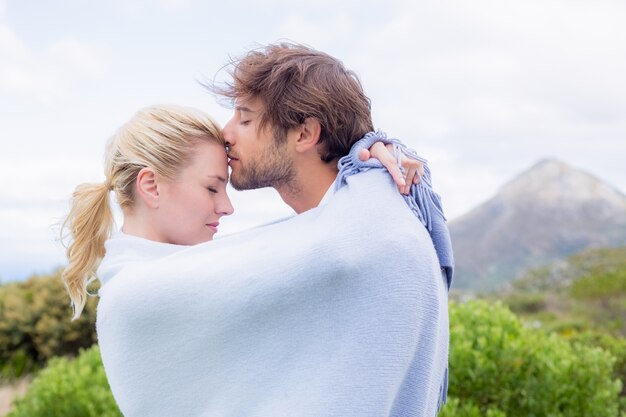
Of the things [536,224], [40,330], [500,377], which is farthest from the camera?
[536,224]

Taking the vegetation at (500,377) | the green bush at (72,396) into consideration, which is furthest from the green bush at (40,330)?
the green bush at (72,396)

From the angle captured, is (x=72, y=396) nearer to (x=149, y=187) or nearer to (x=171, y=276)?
(x=149, y=187)

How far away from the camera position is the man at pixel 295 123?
2.70m

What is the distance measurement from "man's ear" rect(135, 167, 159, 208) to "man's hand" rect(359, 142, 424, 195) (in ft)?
2.39

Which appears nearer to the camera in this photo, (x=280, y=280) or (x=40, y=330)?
(x=280, y=280)

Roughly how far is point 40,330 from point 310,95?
8.75m

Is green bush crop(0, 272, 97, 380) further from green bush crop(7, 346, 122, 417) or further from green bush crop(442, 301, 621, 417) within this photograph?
green bush crop(442, 301, 621, 417)

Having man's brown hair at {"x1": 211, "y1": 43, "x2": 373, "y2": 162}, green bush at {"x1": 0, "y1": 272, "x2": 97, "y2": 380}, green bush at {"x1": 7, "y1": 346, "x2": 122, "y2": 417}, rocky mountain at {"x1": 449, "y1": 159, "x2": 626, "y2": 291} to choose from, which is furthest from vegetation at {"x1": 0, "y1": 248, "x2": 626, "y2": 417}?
rocky mountain at {"x1": 449, "y1": 159, "x2": 626, "y2": 291}

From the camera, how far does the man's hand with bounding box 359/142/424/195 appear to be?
243 cm

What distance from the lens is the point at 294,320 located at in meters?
2.16

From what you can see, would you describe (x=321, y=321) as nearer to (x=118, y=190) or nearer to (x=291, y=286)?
(x=291, y=286)

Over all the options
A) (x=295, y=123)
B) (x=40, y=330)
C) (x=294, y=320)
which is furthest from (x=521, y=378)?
(x=40, y=330)

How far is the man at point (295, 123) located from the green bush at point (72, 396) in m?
3.28

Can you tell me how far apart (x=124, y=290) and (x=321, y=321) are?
0.62 metres
